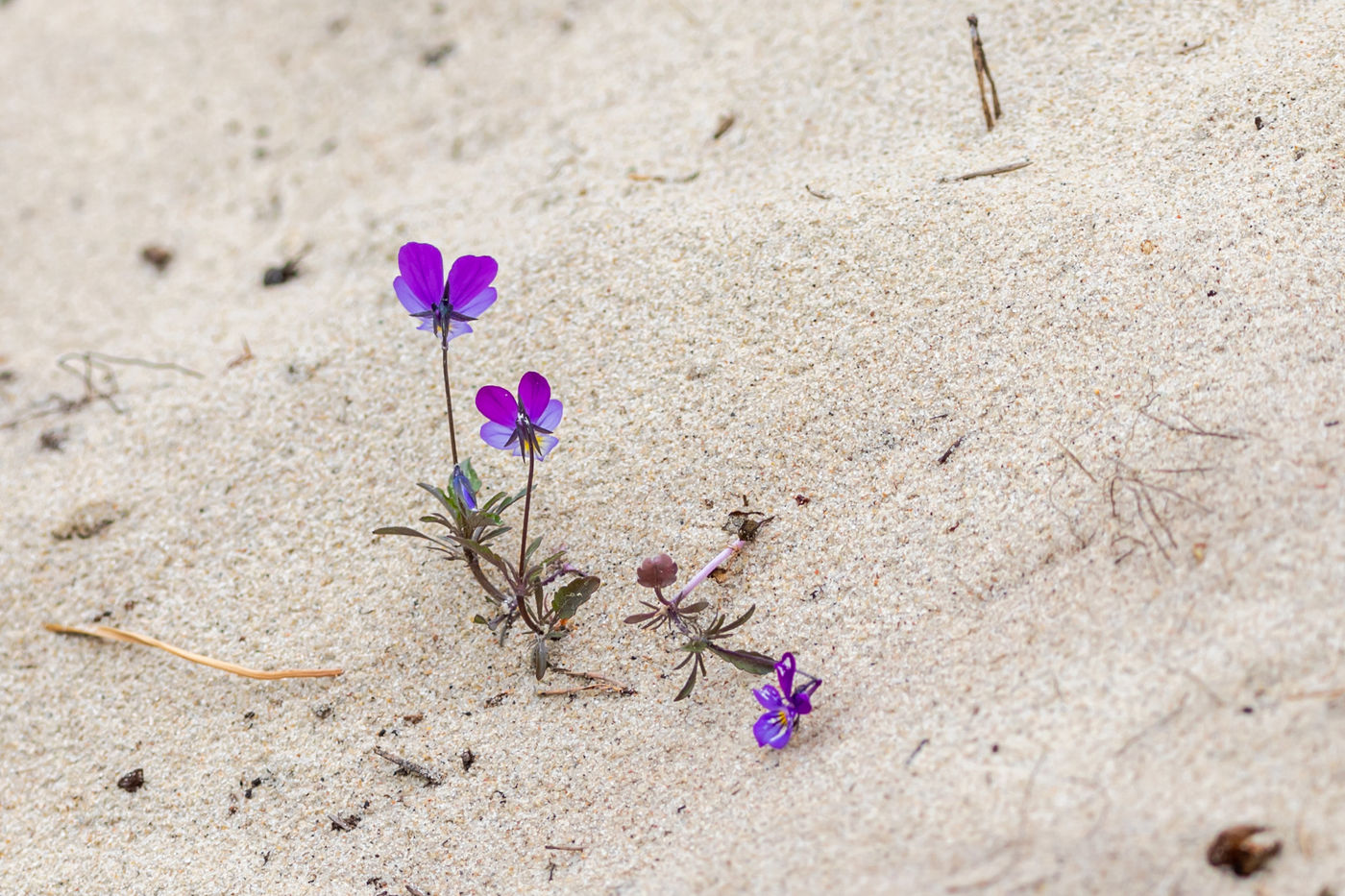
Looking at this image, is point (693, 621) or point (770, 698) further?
point (693, 621)

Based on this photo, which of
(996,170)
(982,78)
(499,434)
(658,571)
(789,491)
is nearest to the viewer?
(658,571)

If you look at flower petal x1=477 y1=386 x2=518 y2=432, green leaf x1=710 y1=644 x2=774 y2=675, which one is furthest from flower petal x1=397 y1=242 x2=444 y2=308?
green leaf x1=710 y1=644 x2=774 y2=675

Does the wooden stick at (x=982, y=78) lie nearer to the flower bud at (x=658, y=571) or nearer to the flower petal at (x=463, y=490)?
the flower bud at (x=658, y=571)

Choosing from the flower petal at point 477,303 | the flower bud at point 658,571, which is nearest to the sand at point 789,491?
the flower bud at point 658,571

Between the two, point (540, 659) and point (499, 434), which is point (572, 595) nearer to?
point (540, 659)

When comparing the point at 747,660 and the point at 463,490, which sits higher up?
the point at 463,490

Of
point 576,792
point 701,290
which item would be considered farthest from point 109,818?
point 701,290

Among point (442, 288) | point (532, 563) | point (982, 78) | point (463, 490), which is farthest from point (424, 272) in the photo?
point (982, 78)
